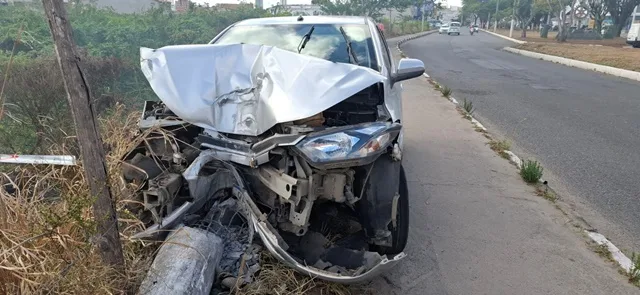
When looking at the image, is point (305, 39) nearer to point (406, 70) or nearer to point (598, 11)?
point (406, 70)

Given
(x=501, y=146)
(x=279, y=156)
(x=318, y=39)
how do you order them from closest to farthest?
(x=279, y=156) → (x=318, y=39) → (x=501, y=146)

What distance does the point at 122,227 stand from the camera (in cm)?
306

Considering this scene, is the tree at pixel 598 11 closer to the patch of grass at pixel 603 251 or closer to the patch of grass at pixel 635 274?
the patch of grass at pixel 603 251

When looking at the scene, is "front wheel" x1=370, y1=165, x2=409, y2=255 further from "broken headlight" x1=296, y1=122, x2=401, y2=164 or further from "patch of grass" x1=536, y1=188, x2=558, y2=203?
"patch of grass" x1=536, y1=188, x2=558, y2=203

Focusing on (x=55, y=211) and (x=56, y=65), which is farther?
(x=56, y=65)

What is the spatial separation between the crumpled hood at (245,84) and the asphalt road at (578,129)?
2.91 metres

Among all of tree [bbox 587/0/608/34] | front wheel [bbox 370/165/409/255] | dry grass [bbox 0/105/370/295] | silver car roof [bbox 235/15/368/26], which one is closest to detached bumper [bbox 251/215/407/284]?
dry grass [bbox 0/105/370/295]

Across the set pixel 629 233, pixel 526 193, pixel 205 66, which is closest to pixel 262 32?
pixel 205 66

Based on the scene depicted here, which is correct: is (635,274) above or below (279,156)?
below

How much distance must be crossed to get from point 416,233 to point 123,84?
5.56 metres

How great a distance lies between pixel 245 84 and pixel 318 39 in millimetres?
1586

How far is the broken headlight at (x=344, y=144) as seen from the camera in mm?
2766

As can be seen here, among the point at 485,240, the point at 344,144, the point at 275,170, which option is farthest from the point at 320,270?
the point at 485,240

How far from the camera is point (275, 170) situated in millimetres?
2930
